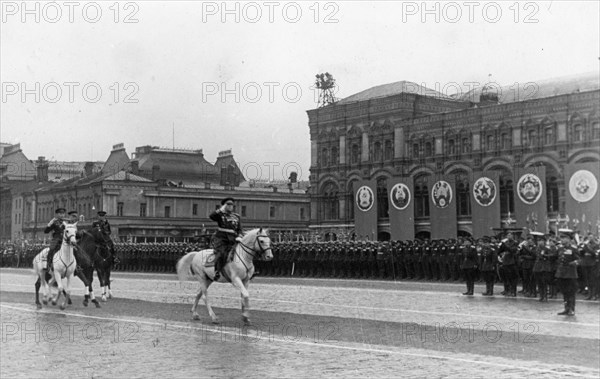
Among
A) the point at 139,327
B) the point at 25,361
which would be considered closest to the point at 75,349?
the point at 25,361

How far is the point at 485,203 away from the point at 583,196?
755 centimetres

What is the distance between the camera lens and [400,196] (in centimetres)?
5147

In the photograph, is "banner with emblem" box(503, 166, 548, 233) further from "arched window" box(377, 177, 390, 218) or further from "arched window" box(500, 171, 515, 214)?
"arched window" box(377, 177, 390, 218)

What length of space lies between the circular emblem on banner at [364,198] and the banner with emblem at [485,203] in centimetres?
1017

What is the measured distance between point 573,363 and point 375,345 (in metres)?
2.65

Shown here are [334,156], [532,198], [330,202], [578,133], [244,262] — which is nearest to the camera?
[244,262]

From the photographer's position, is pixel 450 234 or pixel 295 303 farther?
pixel 450 234

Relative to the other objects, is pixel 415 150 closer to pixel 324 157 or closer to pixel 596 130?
pixel 324 157

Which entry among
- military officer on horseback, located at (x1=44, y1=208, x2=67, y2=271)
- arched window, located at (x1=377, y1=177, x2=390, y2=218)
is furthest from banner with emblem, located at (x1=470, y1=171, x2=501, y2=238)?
military officer on horseback, located at (x1=44, y1=208, x2=67, y2=271)

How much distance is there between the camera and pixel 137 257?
143 ft

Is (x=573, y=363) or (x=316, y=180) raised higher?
(x=316, y=180)

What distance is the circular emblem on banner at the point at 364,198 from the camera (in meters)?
54.8

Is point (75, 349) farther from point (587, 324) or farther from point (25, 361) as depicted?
point (587, 324)

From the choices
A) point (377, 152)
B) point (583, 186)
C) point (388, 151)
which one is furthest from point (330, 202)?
point (583, 186)
